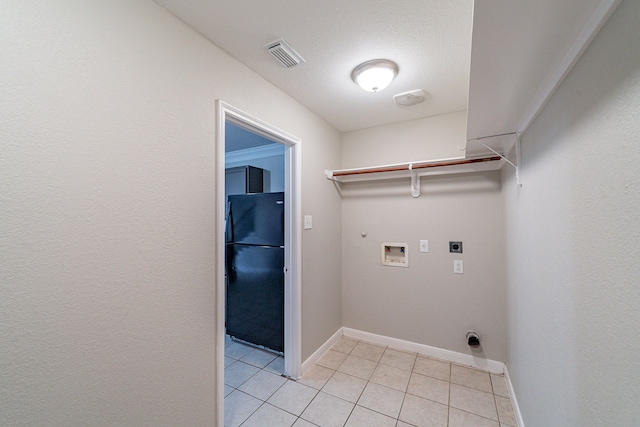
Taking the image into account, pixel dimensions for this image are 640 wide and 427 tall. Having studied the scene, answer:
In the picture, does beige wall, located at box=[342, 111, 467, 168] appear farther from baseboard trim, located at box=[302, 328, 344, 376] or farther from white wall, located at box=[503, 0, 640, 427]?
baseboard trim, located at box=[302, 328, 344, 376]

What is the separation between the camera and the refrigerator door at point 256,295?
98.2 inches

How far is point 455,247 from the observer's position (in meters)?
2.39

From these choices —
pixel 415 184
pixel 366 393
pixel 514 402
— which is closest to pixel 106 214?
pixel 366 393

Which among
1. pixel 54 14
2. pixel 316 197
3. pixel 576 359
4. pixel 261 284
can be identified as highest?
pixel 54 14

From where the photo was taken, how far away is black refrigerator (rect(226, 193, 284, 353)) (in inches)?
98.3

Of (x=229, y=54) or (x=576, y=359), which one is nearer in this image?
(x=576, y=359)

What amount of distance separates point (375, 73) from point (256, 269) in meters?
2.13

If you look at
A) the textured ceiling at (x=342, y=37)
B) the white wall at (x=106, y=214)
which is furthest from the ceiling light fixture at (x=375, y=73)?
the white wall at (x=106, y=214)

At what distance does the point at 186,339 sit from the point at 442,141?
2.68m

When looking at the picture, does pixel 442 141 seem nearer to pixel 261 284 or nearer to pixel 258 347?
pixel 261 284

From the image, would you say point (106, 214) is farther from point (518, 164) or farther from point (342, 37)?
point (518, 164)

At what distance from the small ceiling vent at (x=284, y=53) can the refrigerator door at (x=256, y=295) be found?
1.62 m

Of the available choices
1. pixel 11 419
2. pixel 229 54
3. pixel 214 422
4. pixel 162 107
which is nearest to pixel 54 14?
pixel 162 107

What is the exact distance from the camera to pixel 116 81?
1.05 metres
